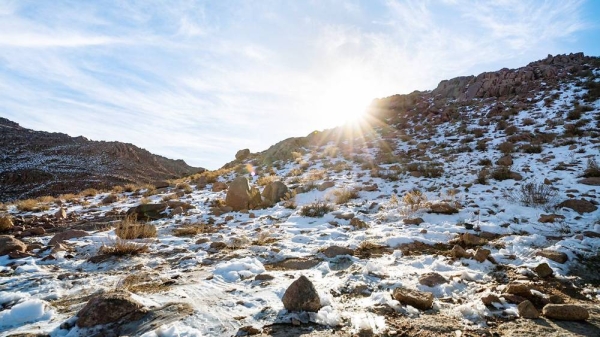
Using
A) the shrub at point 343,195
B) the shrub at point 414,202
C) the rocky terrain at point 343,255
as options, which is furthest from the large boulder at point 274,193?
the shrub at point 414,202

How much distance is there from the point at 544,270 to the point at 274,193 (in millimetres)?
7262

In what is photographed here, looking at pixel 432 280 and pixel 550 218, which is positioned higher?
pixel 550 218

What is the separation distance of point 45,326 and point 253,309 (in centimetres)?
177

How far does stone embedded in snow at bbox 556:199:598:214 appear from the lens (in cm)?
620

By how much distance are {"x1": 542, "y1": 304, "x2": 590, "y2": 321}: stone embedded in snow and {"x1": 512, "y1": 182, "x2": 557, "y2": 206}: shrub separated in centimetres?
481

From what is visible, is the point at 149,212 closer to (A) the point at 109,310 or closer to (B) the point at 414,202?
(A) the point at 109,310

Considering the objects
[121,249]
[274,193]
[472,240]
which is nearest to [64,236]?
[121,249]

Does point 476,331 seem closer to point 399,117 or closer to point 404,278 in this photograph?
point 404,278

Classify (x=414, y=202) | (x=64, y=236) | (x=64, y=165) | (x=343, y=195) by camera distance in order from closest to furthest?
(x=64, y=236), (x=414, y=202), (x=343, y=195), (x=64, y=165)

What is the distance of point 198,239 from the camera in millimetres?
5957

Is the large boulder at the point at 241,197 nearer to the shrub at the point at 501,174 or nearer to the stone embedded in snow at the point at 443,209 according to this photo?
the stone embedded in snow at the point at 443,209

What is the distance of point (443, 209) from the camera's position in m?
6.87

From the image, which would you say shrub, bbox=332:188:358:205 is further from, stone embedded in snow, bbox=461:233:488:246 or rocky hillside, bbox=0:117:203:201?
rocky hillside, bbox=0:117:203:201

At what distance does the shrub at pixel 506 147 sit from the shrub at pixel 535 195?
4.98 m
